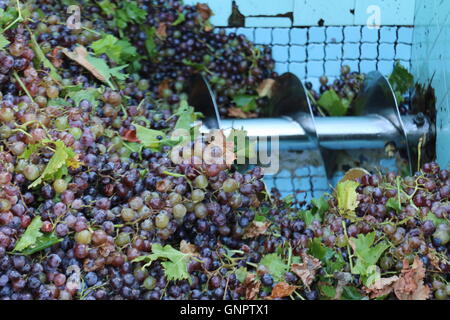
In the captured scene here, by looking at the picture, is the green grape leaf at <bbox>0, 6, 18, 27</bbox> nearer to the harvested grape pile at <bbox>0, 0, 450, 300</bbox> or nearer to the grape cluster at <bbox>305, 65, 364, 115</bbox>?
the harvested grape pile at <bbox>0, 0, 450, 300</bbox>

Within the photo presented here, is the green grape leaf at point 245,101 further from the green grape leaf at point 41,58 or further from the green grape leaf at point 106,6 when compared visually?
the green grape leaf at point 41,58

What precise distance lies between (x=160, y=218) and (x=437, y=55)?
1196 mm

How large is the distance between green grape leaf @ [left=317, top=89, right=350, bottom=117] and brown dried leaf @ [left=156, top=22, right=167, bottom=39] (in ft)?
1.91

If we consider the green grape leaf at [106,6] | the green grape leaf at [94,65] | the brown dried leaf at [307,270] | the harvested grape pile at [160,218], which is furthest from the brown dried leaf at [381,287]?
the green grape leaf at [106,6]

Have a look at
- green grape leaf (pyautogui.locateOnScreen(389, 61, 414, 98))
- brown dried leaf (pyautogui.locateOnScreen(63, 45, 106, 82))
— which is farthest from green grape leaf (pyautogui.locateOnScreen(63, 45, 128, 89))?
green grape leaf (pyautogui.locateOnScreen(389, 61, 414, 98))

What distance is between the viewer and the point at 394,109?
2.15 meters

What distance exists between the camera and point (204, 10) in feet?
7.84

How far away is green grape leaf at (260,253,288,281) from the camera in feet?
4.52

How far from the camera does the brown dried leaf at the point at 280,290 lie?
1.34 metres

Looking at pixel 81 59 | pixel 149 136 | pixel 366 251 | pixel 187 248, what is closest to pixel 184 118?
pixel 149 136

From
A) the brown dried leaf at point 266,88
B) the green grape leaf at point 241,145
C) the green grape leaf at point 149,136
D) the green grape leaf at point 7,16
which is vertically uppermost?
the green grape leaf at point 7,16

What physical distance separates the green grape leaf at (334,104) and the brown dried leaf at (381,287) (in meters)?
1.10
